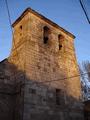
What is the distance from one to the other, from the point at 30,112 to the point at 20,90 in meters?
1.26

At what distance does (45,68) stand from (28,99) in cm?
240

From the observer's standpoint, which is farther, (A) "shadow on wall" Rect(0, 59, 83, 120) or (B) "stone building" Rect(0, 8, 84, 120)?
(B) "stone building" Rect(0, 8, 84, 120)

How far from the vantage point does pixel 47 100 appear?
396 inches

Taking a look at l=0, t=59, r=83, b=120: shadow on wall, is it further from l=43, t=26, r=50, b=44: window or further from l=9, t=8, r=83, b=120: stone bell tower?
l=43, t=26, r=50, b=44: window

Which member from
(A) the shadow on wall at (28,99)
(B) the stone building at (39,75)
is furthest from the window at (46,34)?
(A) the shadow on wall at (28,99)

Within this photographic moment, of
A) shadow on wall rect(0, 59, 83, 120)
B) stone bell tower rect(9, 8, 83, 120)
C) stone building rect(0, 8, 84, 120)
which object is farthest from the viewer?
stone bell tower rect(9, 8, 83, 120)

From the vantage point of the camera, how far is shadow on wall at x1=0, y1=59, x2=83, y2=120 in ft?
A: 30.1

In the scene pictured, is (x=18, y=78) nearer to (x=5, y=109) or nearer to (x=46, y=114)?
(x=5, y=109)

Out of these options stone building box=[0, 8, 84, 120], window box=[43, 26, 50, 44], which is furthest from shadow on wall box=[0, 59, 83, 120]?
window box=[43, 26, 50, 44]

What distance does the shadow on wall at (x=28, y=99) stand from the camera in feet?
30.1

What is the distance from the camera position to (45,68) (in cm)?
1094

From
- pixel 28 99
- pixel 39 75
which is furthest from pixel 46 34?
pixel 28 99

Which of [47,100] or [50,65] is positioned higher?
[50,65]

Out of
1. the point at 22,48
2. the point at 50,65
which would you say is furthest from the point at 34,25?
the point at 50,65
